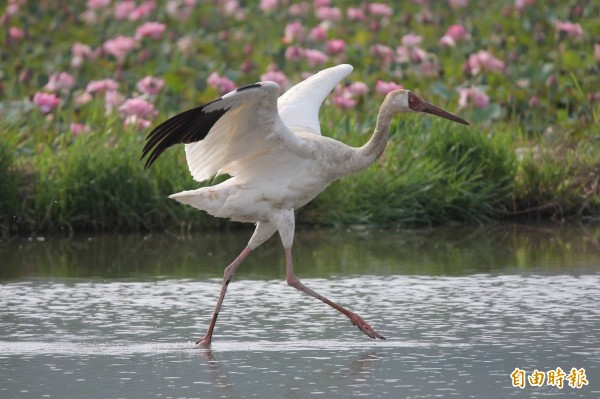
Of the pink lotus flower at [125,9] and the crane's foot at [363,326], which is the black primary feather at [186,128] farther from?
the pink lotus flower at [125,9]

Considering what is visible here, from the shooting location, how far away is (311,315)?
28.3ft

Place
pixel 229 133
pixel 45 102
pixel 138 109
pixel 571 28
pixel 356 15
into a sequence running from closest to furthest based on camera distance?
pixel 229 133 → pixel 138 109 → pixel 45 102 → pixel 571 28 → pixel 356 15

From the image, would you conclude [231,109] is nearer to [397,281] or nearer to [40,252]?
[397,281]

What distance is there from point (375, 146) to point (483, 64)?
248 inches

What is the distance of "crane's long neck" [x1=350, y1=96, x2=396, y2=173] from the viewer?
8.61 metres

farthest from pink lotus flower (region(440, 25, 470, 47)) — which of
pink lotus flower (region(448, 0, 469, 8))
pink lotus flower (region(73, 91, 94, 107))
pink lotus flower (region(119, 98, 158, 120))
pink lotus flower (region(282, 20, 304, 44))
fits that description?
pink lotus flower (region(119, 98, 158, 120))

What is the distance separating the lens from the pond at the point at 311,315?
6.90 metres

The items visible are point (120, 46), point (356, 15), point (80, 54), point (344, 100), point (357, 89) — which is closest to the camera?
point (344, 100)

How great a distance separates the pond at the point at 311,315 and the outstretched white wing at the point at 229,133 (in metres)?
0.87

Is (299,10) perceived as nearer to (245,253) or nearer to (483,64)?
(483,64)

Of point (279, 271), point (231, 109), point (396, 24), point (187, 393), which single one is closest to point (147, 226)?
point (279, 271)

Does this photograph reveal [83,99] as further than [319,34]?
No

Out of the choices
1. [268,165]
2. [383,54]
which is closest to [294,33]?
[383,54]

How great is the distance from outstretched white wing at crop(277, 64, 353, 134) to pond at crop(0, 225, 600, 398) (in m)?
1.02
